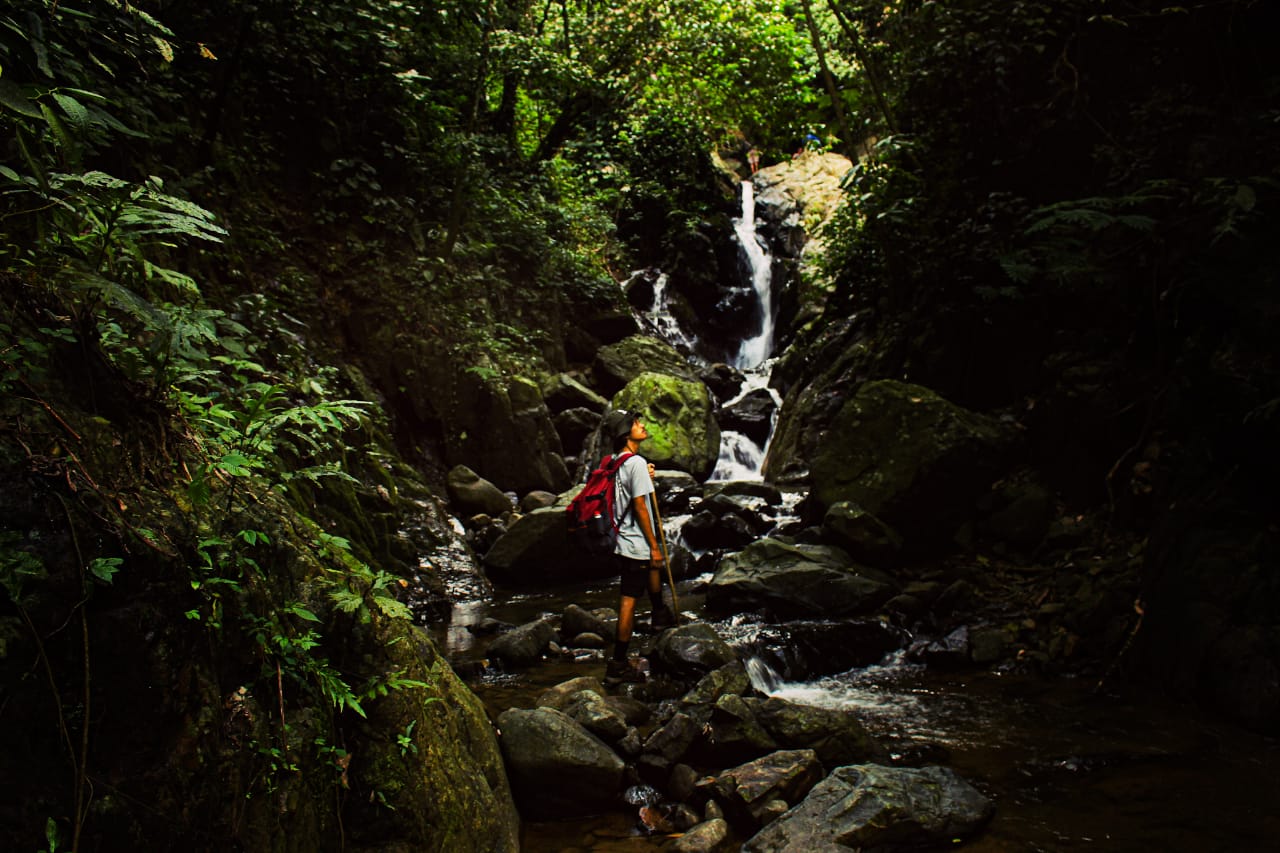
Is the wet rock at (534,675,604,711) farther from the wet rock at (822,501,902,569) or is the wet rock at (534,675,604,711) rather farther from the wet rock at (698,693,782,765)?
the wet rock at (822,501,902,569)

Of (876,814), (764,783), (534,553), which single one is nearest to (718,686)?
(764,783)

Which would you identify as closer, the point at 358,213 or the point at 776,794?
the point at 776,794

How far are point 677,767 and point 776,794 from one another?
1.91 ft

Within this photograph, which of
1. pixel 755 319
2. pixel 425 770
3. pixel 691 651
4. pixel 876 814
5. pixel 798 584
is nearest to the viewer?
pixel 425 770

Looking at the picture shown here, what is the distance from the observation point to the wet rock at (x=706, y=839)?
3227 millimetres

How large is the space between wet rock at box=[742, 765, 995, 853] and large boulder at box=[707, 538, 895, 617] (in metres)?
3.33

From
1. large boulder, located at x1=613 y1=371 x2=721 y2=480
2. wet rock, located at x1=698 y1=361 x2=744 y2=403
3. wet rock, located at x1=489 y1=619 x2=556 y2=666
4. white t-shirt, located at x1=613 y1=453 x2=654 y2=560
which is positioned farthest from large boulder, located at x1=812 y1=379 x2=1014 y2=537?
wet rock, located at x1=698 y1=361 x2=744 y2=403

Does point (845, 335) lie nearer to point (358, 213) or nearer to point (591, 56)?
point (591, 56)

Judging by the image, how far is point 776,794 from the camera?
3.53 meters

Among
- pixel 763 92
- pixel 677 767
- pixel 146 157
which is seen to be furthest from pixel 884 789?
pixel 763 92

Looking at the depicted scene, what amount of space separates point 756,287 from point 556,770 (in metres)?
20.2

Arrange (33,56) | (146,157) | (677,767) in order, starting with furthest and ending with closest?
1. (146,157)
2. (677,767)
3. (33,56)

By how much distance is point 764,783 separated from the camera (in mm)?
3557

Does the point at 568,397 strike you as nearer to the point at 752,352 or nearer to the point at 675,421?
the point at 675,421
